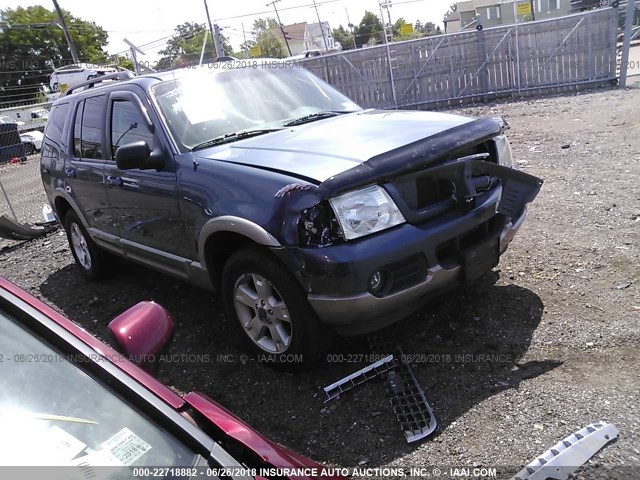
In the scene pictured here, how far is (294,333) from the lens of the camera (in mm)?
3098

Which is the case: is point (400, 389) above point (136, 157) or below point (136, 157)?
below

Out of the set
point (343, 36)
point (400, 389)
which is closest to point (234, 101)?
point (400, 389)

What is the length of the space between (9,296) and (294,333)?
5.51ft

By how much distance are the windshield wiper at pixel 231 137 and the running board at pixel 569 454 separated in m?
Answer: 2.68

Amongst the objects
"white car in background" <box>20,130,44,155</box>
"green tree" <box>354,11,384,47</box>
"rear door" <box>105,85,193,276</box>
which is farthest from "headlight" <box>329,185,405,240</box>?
"green tree" <box>354,11,384,47</box>

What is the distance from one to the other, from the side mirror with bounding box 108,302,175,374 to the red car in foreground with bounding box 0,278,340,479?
0.14 meters

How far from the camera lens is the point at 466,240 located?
10.7ft

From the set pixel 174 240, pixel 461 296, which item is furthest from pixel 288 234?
pixel 461 296

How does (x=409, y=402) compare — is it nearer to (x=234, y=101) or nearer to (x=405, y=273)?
(x=405, y=273)

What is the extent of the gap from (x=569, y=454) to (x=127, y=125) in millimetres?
3817

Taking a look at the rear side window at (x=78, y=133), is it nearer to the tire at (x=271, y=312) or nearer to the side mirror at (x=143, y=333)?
the tire at (x=271, y=312)

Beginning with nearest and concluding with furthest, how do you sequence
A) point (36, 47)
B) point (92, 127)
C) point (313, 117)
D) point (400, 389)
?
point (400, 389) → point (313, 117) → point (92, 127) → point (36, 47)

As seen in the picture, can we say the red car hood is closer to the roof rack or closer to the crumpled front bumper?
the crumpled front bumper

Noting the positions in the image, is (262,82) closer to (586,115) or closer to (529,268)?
(529,268)
